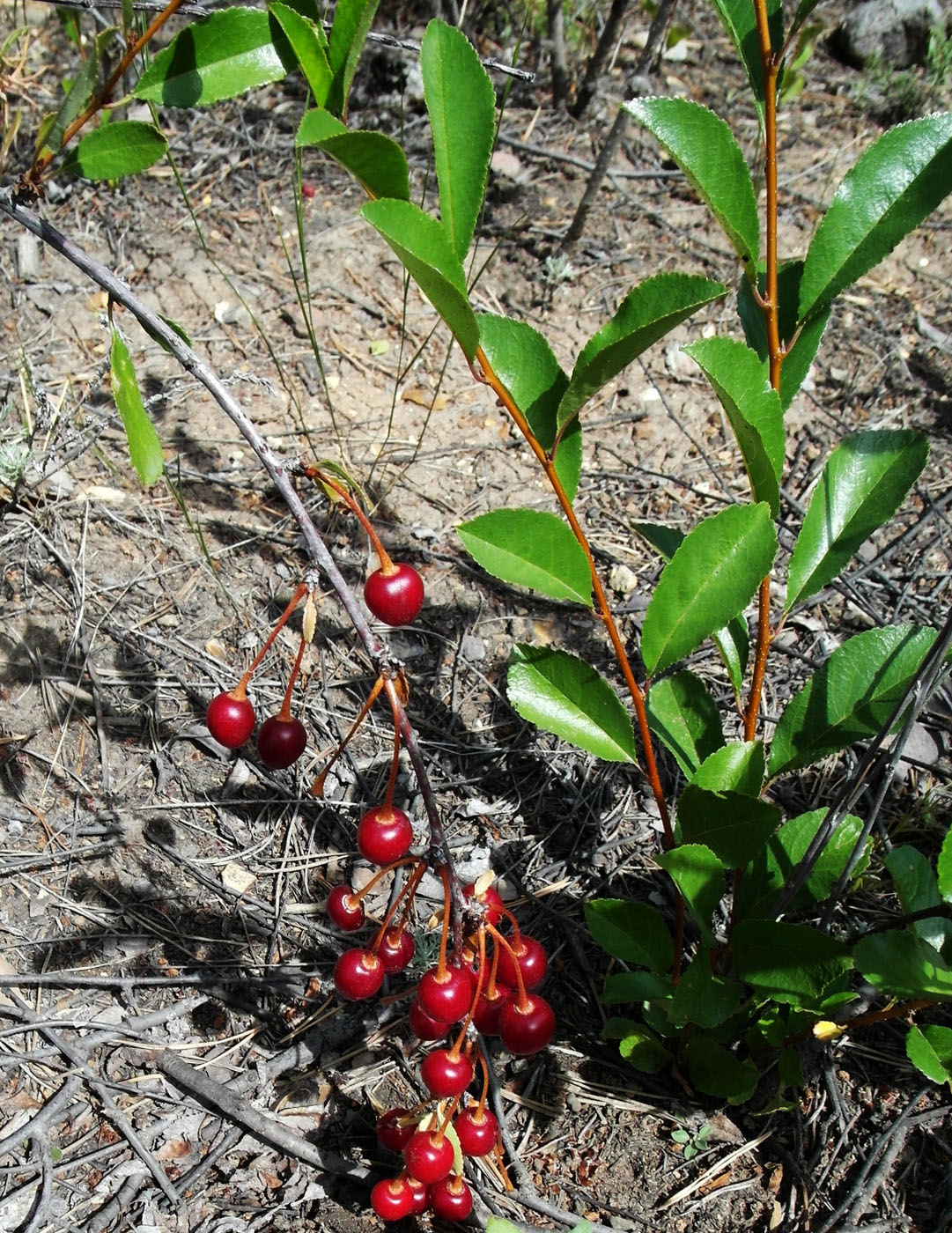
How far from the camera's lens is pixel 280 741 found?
1.55 meters

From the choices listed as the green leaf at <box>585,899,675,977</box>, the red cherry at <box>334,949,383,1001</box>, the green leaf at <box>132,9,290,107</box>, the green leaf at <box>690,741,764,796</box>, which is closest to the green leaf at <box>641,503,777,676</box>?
the green leaf at <box>690,741,764,796</box>

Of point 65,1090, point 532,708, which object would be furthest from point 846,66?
point 65,1090

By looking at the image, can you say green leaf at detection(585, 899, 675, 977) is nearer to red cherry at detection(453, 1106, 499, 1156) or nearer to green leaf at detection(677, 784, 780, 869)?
green leaf at detection(677, 784, 780, 869)

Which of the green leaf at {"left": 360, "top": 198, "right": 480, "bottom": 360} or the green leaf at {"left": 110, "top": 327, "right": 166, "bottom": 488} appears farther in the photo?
the green leaf at {"left": 110, "top": 327, "right": 166, "bottom": 488}

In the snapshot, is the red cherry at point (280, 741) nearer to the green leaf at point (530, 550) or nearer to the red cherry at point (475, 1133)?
the green leaf at point (530, 550)

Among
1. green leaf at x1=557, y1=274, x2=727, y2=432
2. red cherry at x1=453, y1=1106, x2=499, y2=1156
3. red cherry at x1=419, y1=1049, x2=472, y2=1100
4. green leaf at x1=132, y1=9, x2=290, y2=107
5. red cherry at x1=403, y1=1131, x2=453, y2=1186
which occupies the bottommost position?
red cherry at x1=453, y1=1106, x2=499, y2=1156

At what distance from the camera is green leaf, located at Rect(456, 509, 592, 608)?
4.96ft

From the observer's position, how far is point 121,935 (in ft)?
7.32

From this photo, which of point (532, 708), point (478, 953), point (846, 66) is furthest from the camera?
point (846, 66)

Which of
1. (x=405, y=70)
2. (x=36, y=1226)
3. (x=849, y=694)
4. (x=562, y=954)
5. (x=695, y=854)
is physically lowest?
(x=36, y=1226)

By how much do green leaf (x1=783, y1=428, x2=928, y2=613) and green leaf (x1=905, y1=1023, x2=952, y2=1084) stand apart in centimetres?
70

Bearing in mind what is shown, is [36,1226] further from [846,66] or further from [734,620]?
[846,66]

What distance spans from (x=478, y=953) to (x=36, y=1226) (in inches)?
38.3

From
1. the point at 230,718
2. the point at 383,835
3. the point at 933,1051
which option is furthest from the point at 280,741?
the point at 933,1051
